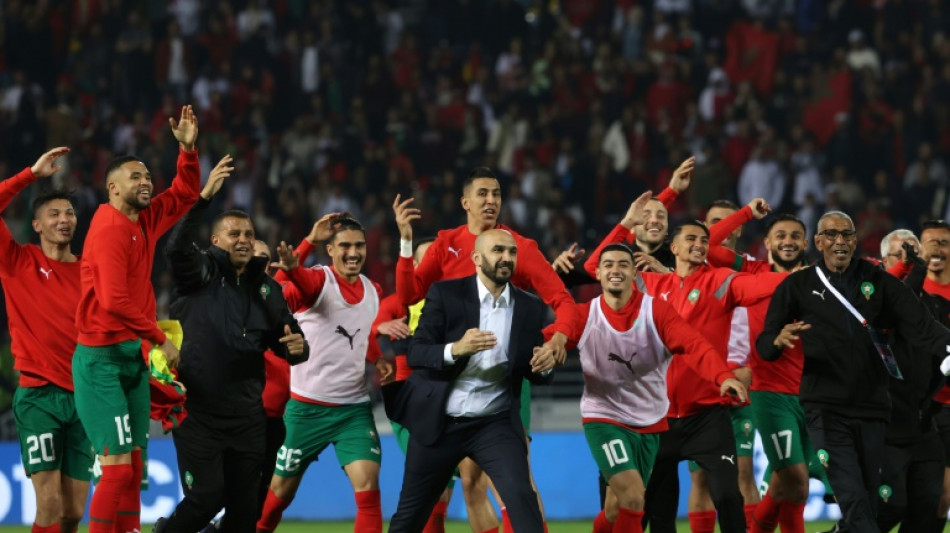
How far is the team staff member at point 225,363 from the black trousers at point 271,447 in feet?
3.34

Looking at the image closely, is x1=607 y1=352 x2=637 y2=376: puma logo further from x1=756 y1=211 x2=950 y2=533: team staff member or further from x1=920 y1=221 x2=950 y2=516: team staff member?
x1=920 y1=221 x2=950 y2=516: team staff member

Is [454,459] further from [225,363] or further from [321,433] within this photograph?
[321,433]

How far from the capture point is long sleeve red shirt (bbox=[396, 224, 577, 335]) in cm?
980

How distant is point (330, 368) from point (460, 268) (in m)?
1.33

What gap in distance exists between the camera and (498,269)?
8.79 meters

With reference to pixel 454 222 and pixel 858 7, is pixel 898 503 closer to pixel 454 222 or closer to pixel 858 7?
pixel 454 222

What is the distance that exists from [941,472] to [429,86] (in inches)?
482

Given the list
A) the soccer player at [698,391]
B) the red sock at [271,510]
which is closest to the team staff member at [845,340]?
the soccer player at [698,391]

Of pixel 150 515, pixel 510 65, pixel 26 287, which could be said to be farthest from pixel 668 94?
pixel 26 287

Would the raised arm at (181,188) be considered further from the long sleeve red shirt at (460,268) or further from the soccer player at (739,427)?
the soccer player at (739,427)

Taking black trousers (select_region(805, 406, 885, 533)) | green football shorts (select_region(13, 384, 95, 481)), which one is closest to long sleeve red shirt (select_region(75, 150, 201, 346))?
green football shorts (select_region(13, 384, 95, 481))

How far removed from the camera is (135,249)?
922 centimetres

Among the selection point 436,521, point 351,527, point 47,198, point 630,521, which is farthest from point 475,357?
point 351,527

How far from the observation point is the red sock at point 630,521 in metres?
9.67
